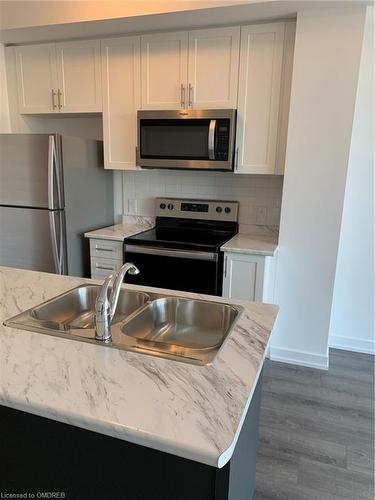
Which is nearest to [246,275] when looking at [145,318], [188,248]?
[188,248]

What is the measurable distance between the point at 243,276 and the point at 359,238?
1015 mm

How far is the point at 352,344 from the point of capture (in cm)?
310

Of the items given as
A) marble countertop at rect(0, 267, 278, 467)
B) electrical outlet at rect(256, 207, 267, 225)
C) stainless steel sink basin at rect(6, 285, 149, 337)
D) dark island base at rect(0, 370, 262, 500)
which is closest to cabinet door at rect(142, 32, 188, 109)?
electrical outlet at rect(256, 207, 267, 225)

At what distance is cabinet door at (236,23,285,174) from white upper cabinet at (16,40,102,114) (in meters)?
1.19

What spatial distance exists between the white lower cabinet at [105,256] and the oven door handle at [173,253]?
0.40ft

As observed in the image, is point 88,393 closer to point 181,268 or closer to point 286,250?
point 181,268

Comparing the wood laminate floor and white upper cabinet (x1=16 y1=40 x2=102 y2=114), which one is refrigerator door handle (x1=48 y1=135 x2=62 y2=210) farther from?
the wood laminate floor

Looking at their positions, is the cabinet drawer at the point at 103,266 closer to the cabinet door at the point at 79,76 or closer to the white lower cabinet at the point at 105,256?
the white lower cabinet at the point at 105,256

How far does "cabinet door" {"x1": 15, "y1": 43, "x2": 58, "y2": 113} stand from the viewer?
10.2 ft

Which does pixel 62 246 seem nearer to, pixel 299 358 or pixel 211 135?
pixel 211 135

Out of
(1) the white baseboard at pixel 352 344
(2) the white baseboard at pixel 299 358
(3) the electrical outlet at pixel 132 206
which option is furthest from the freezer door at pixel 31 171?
(1) the white baseboard at pixel 352 344

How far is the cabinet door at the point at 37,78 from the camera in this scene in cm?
312

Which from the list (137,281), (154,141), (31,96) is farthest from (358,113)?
(31,96)

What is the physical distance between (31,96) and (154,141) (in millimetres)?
1255
